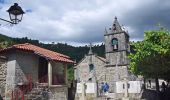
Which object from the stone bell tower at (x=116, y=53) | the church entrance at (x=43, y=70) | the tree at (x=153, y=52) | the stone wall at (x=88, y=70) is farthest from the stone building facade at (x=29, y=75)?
the stone wall at (x=88, y=70)

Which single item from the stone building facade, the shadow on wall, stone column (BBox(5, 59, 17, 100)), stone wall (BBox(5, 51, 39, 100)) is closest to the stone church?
the shadow on wall

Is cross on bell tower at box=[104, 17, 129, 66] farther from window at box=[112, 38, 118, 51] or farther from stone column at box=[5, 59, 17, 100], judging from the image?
stone column at box=[5, 59, 17, 100]

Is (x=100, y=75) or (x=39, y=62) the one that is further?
(x=100, y=75)

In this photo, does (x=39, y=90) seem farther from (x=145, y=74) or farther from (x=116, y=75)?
(x=116, y=75)

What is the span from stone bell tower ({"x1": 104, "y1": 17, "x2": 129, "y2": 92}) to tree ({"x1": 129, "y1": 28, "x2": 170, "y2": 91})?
71.6ft

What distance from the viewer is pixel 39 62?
20.5m

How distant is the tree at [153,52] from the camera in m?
20.1

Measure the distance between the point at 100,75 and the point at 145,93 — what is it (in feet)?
64.7

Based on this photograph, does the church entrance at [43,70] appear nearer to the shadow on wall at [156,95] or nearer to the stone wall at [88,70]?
the shadow on wall at [156,95]

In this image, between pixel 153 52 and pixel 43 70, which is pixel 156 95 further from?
pixel 43 70

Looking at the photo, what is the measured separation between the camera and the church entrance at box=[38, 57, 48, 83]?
2025 centimetres

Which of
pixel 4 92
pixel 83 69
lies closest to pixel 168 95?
pixel 4 92

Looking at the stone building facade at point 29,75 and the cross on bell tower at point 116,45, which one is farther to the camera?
the cross on bell tower at point 116,45

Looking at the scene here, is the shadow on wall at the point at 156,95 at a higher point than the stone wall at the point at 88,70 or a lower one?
lower
